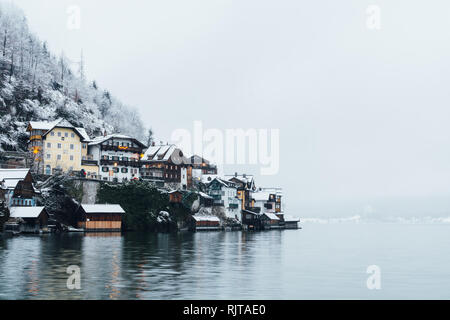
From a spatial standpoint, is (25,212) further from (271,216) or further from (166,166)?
(271,216)

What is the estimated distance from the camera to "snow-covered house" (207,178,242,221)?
163750 mm

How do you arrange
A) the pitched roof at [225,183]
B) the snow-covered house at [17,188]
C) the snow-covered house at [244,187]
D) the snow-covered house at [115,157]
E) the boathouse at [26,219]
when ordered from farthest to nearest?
the snow-covered house at [244,187] < the pitched roof at [225,183] < the snow-covered house at [115,157] < the snow-covered house at [17,188] < the boathouse at [26,219]

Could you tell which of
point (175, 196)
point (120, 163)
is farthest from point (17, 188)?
point (175, 196)

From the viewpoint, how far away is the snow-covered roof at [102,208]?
4496 inches

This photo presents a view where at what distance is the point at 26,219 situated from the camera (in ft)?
331

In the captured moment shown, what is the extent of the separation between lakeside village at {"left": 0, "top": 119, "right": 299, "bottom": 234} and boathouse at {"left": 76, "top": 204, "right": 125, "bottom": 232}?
0.21m

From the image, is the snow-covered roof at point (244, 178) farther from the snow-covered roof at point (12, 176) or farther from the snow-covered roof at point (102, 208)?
the snow-covered roof at point (12, 176)

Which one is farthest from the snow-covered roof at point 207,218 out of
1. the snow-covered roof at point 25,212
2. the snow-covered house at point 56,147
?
the snow-covered roof at point 25,212

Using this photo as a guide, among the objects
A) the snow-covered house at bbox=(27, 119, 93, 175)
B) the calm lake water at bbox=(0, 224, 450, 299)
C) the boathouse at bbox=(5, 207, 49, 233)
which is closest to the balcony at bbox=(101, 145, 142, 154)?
the snow-covered house at bbox=(27, 119, 93, 175)

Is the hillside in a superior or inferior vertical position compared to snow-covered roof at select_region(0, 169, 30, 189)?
superior

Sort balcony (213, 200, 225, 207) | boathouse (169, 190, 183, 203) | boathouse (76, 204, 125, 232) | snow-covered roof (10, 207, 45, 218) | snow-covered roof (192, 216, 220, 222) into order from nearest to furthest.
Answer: snow-covered roof (10, 207, 45, 218)
boathouse (76, 204, 125, 232)
boathouse (169, 190, 183, 203)
snow-covered roof (192, 216, 220, 222)
balcony (213, 200, 225, 207)

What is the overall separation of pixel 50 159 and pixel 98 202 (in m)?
20.4

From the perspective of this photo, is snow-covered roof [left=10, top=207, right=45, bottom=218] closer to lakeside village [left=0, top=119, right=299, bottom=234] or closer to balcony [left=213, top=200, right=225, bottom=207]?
lakeside village [left=0, top=119, right=299, bottom=234]
